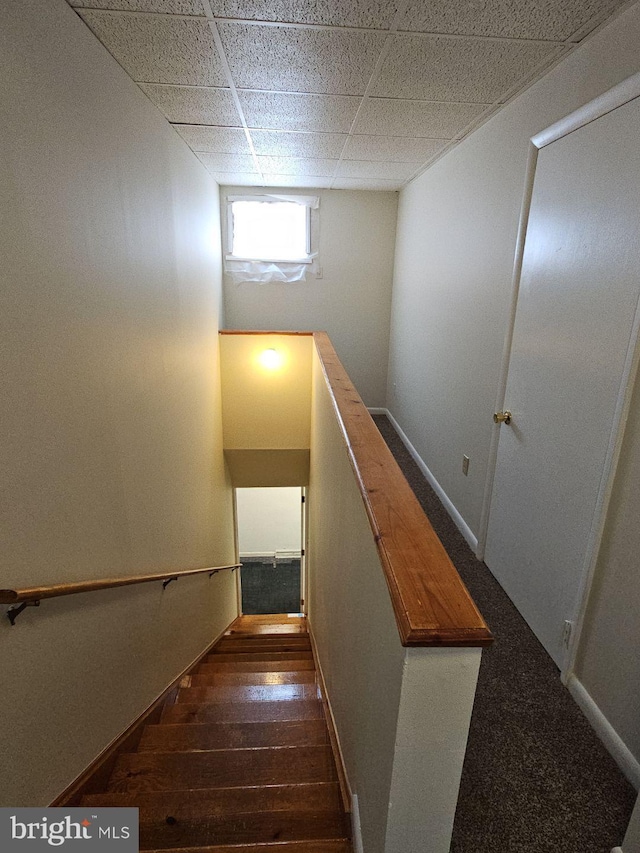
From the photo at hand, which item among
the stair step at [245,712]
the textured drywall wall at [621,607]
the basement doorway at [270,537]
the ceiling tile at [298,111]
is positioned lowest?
the basement doorway at [270,537]

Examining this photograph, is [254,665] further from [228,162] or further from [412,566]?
[228,162]

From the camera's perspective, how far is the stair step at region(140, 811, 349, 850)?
1325 mm

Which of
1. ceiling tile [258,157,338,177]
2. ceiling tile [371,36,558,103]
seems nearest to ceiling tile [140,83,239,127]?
ceiling tile [371,36,558,103]

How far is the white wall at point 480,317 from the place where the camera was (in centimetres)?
151

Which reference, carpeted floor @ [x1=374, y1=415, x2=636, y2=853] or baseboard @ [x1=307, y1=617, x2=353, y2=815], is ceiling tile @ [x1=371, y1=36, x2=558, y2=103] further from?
baseboard @ [x1=307, y1=617, x2=353, y2=815]

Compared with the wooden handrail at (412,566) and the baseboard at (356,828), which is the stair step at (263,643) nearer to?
the baseboard at (356,828)

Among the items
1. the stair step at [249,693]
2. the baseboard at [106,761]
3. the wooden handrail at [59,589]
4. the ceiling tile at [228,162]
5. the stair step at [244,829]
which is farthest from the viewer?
the ceiling tile at [228,162]

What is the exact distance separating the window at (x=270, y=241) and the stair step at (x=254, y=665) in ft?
11.6

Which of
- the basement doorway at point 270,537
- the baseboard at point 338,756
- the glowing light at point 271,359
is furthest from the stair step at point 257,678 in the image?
the basement doorway at point 270,537

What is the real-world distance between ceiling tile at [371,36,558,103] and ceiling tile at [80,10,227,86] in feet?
2.27

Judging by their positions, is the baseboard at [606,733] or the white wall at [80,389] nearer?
the white wall at [80,389]

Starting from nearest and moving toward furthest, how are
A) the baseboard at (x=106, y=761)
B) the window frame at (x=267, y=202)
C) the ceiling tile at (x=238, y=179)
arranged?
the baseboard at (x=106, y=761)
the ceiling tile at (x=238, y=179)
the window frame at (x=267, y=202)

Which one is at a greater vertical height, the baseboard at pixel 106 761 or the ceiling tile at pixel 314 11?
the ceiling tile at pixel 314 11

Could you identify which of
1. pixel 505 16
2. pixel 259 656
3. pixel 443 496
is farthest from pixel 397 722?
pixel 259 656
